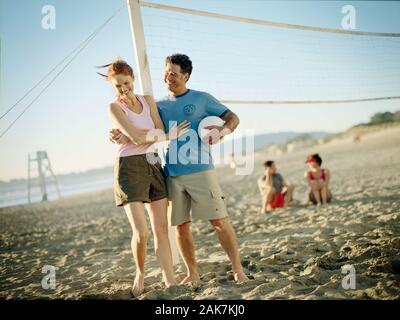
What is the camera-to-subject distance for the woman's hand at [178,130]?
2436 mm

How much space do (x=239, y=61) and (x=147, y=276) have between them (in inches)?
115

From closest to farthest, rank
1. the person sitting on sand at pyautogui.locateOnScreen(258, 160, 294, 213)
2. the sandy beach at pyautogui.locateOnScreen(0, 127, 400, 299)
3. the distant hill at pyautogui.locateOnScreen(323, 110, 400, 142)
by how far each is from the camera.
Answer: the sandy beach at pyautogui.locateOnScreen(0, 127, 400, 299) < the person sitting on sand at pyautogui.locateOnScreen(258, 160, 294, 213) < the distant hill at pyautogui.locateOnScreen(323, 110, 400, 142)

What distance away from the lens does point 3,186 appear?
30.0 m

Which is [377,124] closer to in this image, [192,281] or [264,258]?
[264,258]

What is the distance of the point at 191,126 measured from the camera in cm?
251

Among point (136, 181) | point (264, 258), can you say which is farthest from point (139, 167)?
point (264, 258)

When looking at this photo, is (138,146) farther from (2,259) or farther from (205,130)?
(2,259)

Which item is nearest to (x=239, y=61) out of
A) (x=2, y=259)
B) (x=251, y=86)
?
(x=251, y=86)

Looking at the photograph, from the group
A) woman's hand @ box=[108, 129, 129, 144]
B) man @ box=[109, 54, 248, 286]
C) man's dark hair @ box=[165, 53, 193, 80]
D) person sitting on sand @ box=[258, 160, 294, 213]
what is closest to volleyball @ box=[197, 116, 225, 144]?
man @ box=[109, 54, 248, 286]

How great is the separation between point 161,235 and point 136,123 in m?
0.80

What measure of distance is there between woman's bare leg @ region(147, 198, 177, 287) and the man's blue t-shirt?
259 mm

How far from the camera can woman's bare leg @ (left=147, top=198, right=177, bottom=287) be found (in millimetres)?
2465

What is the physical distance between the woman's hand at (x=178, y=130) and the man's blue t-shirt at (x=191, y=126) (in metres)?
0.05

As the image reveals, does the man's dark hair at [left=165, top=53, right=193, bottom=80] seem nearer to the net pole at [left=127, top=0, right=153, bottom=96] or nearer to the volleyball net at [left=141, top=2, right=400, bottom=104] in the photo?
the net pole at [left=127, top=0, right=153, bottom=96]
